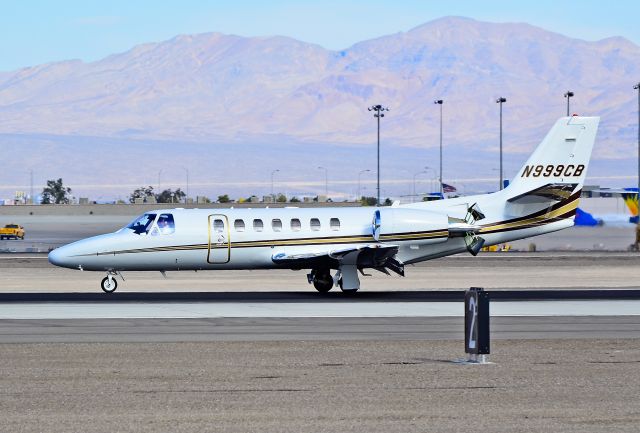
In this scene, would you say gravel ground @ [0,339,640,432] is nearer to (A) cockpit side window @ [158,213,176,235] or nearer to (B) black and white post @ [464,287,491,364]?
(B) black and white post @ [464,287,491,364]

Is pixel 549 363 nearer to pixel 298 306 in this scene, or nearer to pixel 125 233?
pixel 298 306

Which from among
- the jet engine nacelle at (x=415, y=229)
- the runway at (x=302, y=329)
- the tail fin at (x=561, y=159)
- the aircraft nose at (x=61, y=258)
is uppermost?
the tail fin at (x=561, y=159)

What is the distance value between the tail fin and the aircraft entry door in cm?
919

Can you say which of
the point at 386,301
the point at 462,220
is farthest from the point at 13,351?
the point at 462,220

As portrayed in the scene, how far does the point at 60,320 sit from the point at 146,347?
5.86 meters

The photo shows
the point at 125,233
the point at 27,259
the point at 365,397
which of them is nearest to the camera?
the point at 365,397

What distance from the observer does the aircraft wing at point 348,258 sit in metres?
35.0

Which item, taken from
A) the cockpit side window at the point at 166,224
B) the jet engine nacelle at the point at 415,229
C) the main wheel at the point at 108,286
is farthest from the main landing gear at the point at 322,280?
the main wheel at the point at 108,286

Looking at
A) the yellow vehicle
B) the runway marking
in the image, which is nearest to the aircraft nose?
the runway marking

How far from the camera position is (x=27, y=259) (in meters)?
57.4

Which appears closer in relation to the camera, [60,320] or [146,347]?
[146,347]

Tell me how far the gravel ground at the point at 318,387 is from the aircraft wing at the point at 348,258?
519 inches

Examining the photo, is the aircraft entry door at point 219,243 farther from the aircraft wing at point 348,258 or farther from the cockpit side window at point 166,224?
the aircraft wing at point 348,258

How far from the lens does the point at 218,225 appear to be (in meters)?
36.3
